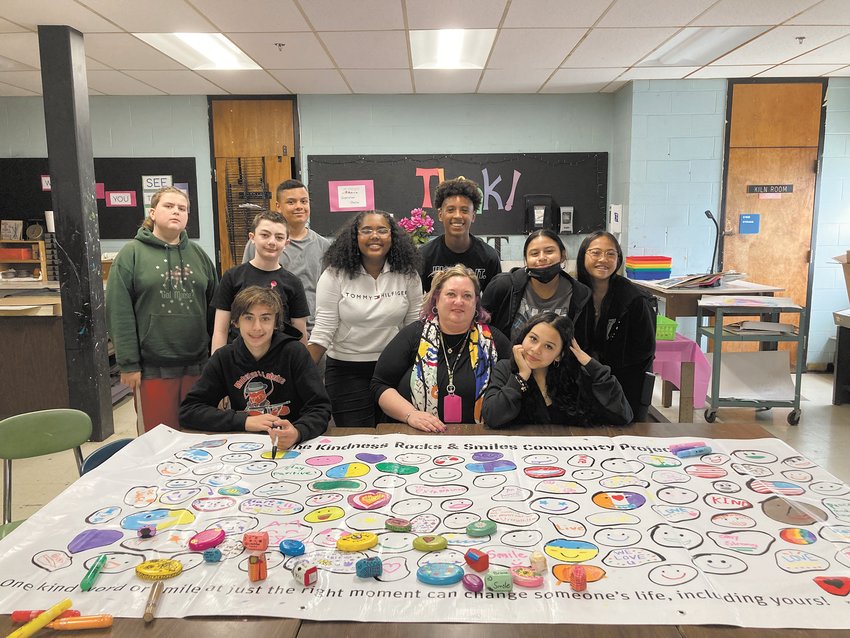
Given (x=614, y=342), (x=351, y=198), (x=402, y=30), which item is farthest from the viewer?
(x=351, y=198)

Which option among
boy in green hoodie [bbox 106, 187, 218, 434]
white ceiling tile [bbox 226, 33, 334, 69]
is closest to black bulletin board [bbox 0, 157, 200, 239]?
white ceiling tile [bbox 226, 33, 334, 69]

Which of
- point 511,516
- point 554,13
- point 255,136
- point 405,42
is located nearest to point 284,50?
point 405,42

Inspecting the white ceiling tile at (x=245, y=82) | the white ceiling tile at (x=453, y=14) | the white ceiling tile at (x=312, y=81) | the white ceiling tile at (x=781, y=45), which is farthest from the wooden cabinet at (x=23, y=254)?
the white ceiling tile at (x=781, y=45)

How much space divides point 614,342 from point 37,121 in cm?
579

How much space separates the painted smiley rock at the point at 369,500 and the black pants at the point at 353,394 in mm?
1108

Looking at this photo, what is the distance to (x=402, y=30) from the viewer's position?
3787mm

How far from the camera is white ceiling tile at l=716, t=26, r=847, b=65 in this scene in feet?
12.7

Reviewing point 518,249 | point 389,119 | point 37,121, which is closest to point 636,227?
point 518,249

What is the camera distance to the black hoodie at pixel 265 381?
74.6 inches

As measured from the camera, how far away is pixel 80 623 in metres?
0.91

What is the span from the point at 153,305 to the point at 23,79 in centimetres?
371

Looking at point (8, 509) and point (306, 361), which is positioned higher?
point (306, 361)

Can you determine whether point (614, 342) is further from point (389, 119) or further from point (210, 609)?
point (389, 119)

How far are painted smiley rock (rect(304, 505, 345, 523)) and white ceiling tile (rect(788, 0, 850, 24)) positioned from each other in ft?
12.6
